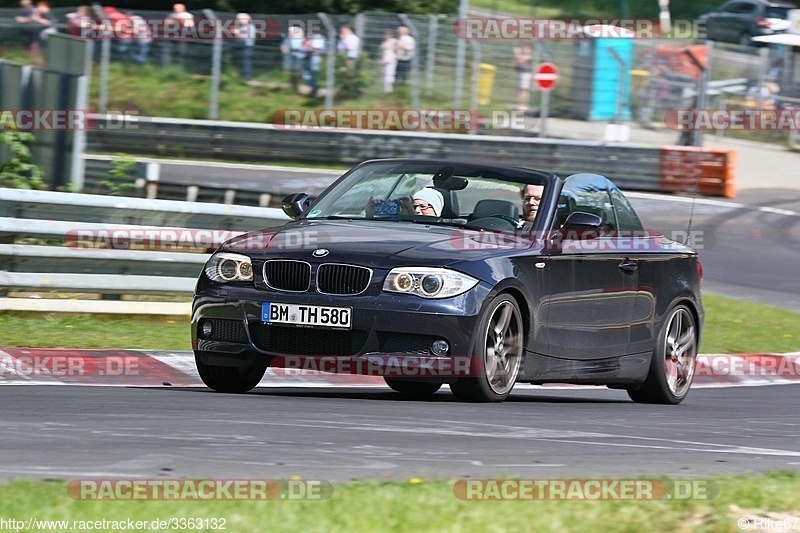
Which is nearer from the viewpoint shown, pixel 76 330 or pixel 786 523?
pixel 786 523

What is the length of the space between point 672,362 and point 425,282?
300 centimetres

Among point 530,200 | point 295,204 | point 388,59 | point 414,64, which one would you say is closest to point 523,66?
point 414,64

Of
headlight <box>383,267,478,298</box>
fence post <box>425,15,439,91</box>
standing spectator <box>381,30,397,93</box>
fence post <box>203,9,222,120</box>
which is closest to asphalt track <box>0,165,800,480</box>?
headlight <box>383,267,478,298</box>

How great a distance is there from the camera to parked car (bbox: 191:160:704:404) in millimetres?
7363

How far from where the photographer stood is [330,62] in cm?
2770

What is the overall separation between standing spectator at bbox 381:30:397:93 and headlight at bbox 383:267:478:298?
20.2 metres

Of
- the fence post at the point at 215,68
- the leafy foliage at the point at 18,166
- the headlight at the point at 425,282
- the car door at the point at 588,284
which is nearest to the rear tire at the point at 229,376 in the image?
the headlight at the point at 425,282

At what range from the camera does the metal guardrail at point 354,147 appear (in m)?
24.7

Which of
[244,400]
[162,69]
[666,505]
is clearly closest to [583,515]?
[666,505]

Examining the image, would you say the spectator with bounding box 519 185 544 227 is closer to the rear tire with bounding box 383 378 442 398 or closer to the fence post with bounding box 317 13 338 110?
the rear tire with bounding box 383 378 442 398

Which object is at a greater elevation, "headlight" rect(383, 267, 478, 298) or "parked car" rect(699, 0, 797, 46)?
"parked car" rect(699, 0, 797, 46)

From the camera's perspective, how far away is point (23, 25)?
2836cm

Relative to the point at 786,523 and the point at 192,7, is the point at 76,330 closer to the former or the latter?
the point at 786,523

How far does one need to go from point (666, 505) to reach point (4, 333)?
661cm
